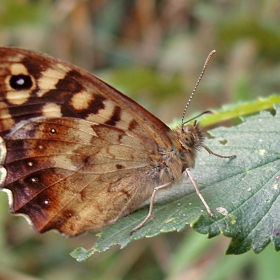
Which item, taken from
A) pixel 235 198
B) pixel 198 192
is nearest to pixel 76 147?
pixel 198 192

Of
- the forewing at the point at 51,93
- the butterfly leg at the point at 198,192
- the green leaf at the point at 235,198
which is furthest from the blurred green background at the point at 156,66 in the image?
the forewing at the point at 51,93

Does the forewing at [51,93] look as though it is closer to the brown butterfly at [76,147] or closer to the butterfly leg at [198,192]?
the brown butterfly at [76,147]

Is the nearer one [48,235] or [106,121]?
[106,121]

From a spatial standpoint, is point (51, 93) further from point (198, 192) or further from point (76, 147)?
point (198, 192)

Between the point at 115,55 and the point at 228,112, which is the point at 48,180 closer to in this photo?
the point at 228,112

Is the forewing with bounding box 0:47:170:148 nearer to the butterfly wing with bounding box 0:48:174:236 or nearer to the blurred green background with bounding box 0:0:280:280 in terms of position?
the butterfly wing with bounding box 0:48:174:236

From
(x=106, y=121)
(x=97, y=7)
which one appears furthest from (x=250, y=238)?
(x=97, y=7)
